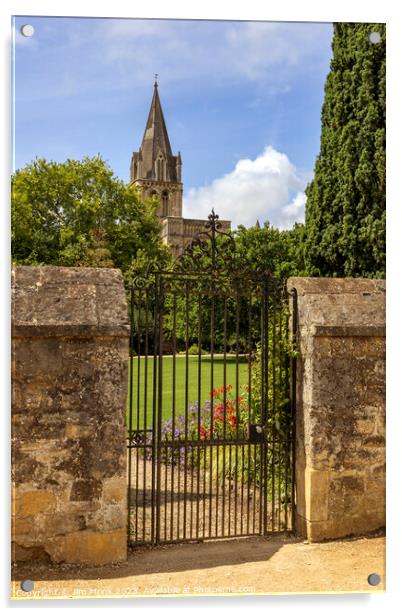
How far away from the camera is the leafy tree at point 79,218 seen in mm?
13203

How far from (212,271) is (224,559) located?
2.33 metres

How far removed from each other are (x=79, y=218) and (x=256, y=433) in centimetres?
1193

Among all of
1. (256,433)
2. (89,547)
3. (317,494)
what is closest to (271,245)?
(256,433)

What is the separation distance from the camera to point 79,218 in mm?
15602

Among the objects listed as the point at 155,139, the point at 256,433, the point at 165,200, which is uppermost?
the point at 165,200

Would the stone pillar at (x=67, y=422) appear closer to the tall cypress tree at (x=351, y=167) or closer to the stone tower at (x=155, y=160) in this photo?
the stone tower at (x=155, y=160)

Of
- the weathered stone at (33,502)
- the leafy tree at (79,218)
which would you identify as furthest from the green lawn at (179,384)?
the weathered stone at (33,502)

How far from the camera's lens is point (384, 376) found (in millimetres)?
4770

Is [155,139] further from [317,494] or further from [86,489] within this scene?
[86,489]

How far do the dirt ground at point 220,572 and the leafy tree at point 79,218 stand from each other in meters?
7.37

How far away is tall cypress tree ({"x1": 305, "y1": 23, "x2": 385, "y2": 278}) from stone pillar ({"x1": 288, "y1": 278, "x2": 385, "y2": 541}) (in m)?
2.88

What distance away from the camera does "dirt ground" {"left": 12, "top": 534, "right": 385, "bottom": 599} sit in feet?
12.7

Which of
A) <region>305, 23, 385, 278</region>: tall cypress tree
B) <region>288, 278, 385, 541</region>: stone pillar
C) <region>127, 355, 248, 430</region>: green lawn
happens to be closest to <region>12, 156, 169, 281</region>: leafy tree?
<region>127, 355, 248, 430</region>: green lawn
